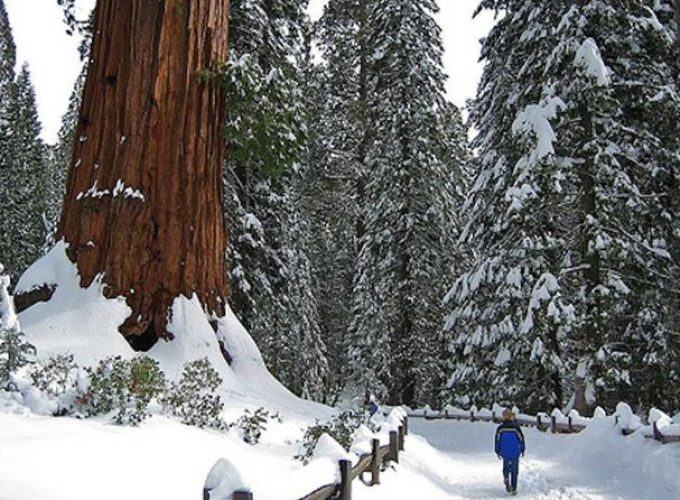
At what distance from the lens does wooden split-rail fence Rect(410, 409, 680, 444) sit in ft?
35.9

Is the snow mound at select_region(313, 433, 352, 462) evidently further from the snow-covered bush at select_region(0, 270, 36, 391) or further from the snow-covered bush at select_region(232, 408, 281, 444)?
the snow-covered bush at select_region(0, 270, 36, 391)

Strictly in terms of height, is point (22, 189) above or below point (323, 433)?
above

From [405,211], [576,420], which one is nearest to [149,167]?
[576,420]

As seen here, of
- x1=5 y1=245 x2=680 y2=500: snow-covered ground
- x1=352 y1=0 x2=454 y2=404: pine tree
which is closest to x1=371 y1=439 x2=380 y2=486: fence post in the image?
x1=5 y1=245 x2=680 y2=500: snow-covered ground

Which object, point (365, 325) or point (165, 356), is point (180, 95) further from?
point (365, 325)

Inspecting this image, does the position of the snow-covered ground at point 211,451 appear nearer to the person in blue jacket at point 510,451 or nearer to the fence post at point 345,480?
the fence post at point 345,480

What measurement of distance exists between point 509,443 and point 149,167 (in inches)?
269

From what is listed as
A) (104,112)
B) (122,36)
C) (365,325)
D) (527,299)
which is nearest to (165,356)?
(104,112)

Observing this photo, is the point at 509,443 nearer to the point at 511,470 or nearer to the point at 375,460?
the point at 511,470

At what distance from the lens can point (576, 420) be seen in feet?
49.6

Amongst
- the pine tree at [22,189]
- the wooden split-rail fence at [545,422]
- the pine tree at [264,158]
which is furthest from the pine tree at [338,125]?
the pine tree at [22,189]

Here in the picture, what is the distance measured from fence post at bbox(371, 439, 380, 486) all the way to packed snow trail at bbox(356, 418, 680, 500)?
178 millimetres

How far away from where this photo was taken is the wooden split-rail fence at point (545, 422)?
35.9 feet

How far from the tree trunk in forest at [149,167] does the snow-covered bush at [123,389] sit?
85.2 inches
